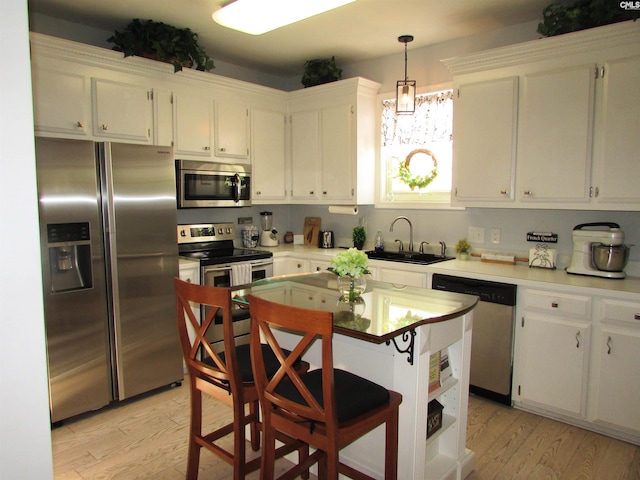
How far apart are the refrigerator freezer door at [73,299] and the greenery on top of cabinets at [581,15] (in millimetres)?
3038

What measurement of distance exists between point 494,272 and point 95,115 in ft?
9.80

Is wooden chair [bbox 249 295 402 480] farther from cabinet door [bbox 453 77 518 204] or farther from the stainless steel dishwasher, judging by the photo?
cabinet door [bbox 453 77 518 204]

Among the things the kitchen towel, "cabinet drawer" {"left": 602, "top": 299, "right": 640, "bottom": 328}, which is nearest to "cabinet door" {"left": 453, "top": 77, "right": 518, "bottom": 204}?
"cabinet drawer" {"left": 602, "top": 299, "right": 640, "bottom": 328}

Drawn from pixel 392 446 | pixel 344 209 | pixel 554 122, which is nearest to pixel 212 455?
pixel 392 446

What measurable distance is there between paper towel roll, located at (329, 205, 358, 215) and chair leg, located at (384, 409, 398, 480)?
104 inches

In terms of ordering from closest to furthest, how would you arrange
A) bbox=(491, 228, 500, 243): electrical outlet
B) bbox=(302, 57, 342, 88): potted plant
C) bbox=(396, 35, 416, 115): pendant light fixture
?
bbox=(396, 35, 416, 115): pendant light fixture, bbox=(491, 228, 500, 243): electrical outlet, bbox=(302, 57, 342, 88): potted plant

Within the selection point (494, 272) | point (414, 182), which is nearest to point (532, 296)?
point (494, 272)

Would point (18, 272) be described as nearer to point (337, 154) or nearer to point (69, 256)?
point (69, 256)

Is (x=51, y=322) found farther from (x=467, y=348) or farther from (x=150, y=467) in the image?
(x=467, y=348)

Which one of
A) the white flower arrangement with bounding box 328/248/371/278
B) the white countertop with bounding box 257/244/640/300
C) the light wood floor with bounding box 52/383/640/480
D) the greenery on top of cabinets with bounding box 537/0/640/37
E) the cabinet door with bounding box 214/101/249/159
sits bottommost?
the light wood floor with bounding box 52/383/640/480

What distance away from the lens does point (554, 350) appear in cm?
289

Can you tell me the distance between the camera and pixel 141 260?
10.4 ft

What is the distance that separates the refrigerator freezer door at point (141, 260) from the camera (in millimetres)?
3020

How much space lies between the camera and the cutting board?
4836mm
